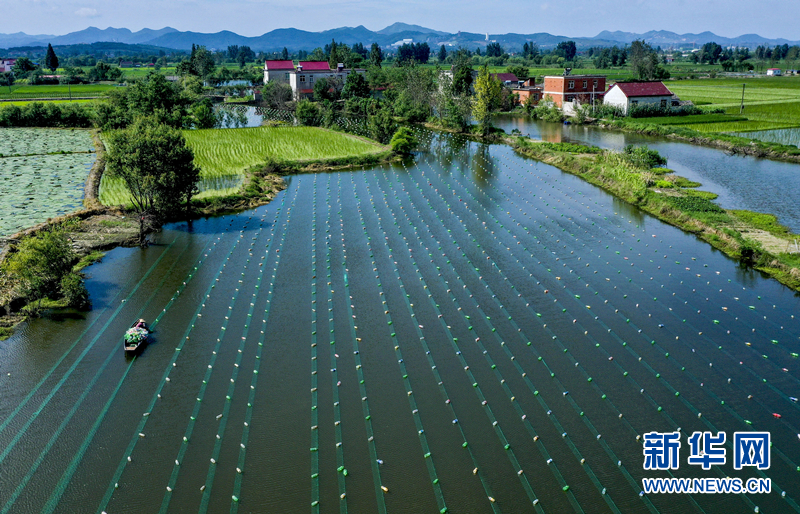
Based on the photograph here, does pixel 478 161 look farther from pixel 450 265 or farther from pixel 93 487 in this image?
pixel 93 487

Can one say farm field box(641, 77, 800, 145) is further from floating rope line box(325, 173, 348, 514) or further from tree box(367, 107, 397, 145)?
floating rope line box(325, 173, 348, 514)

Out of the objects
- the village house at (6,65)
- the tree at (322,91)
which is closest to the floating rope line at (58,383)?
the tree at (322,91)

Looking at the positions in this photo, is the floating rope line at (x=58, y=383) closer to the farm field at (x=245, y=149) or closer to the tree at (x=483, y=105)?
the farm field at (x=245, y=149)

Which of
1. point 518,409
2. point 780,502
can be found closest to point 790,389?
point 780,502

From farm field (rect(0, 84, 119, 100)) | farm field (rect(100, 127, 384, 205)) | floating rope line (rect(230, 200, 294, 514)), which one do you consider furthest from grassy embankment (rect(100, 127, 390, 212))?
farm field (rect(0, 84, 119, 100))

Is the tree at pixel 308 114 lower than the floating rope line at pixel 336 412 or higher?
higher

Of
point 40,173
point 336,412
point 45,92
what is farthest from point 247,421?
point 45,92

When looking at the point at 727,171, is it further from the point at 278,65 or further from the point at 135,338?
the point at 278,65
